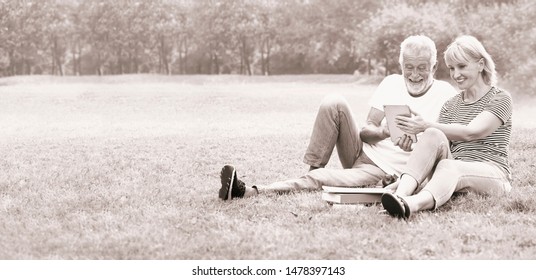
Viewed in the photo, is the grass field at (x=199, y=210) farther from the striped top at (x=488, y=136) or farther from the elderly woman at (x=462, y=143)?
the striped top at (x=488, y=136)

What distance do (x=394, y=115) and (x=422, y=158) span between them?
1.55ft

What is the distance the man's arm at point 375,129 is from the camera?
5.70 m

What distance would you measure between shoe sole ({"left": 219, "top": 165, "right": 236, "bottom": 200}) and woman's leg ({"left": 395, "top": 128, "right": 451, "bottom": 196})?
4.60 ft

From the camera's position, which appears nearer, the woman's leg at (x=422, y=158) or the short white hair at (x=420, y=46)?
the woman's leg at (x=422, y=158)

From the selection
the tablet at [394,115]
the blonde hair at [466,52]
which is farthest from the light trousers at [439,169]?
the blonde hair at [466,52]

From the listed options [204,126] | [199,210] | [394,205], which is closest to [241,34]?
[204,126]

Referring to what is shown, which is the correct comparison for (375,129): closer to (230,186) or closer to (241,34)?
(230,186)

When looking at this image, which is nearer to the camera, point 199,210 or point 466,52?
point 466,52

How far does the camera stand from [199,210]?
5332 mm

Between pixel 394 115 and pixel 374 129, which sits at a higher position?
pixel 394 115

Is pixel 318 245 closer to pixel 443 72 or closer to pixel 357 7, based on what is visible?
pixel 443 72

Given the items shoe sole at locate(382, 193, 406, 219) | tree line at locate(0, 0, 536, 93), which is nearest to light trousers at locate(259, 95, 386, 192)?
shoe sole at locate(382, 193, 406, 219)

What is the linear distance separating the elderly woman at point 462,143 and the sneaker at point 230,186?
131 cm

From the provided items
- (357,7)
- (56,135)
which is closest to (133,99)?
(56,135)
